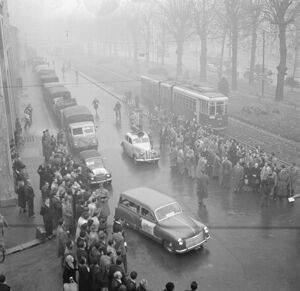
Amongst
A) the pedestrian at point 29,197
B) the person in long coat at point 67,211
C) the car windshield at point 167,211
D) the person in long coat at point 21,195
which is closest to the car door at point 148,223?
the car windshield at point 167,211

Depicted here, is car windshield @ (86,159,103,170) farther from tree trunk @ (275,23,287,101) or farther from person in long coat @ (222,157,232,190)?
tree trunk @ (275,23,287,101)

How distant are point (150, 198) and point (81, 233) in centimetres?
400

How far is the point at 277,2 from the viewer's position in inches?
1452

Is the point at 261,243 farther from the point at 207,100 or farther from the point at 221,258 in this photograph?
the point at 207,100

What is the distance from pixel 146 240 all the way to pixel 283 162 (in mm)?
12243

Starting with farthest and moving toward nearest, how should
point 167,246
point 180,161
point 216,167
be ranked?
point 180,161 → point 216,167 → point 167,246

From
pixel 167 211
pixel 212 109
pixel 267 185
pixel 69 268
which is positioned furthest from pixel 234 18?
pixel 69 268

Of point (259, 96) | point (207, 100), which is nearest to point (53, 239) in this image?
point (207, 100)

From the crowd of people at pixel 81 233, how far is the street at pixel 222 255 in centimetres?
77

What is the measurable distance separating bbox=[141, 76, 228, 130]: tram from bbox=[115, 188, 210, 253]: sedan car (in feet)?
52.7

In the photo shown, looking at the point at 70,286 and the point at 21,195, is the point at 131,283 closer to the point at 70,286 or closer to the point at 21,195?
the point at 70,286

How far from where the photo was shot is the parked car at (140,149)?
26.2 meters

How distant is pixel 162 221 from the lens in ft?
50.9

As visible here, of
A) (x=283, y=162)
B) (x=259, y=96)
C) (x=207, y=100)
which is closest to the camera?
(x=283, y=162)
